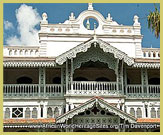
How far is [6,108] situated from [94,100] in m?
6.58

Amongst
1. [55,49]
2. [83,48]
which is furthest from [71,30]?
[83,48]

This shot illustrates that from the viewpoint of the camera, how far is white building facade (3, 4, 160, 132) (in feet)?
87.5

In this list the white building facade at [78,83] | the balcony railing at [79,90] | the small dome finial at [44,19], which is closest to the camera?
the white building facade at [78,83]

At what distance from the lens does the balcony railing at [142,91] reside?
94.4ft

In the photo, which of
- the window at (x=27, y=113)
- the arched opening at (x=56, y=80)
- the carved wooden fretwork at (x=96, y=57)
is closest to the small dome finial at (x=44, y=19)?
the arched opening at (x=56, y=80)

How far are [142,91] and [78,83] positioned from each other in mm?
4744

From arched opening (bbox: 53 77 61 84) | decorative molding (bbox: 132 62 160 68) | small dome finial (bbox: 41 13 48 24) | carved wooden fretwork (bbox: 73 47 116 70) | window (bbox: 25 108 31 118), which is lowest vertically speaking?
window (bbox: 25 108 31 118)

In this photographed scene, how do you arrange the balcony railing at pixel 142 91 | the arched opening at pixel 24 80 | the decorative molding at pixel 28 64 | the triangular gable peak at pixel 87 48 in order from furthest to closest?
the arched opening at pixel 24 80 → the balcony railing at pixel 142 91 → the decorative molding at pixel 28 64 → the triangular gable peak at pixel 87 48

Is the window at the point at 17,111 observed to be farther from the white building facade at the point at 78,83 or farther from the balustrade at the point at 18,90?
the balustrade at the point at 18,90

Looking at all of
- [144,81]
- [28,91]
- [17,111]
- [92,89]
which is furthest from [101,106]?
[17,111]

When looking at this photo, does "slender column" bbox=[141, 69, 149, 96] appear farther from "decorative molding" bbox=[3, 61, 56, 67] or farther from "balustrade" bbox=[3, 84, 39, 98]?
"balustrade" bbox=[3, 84, 39, 98]

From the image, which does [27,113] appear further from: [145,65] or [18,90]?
[145,65]

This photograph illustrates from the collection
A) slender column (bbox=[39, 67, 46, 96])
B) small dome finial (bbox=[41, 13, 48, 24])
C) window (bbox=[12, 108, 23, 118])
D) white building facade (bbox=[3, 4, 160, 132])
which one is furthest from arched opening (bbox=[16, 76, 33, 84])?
small dome finial (bbox=[41, 13, 48, 24])

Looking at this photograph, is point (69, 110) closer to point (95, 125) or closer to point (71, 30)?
point (95, 125)
